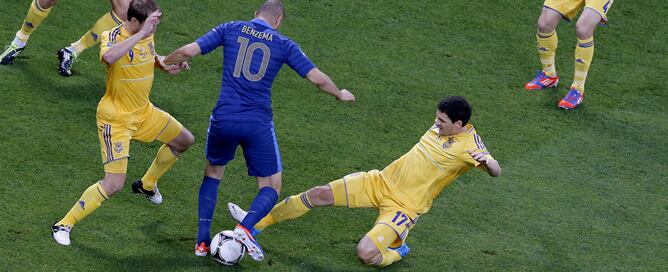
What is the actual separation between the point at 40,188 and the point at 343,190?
8.93 feet

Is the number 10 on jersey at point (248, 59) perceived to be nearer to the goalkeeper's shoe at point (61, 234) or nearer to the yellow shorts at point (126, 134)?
the yellow shorts at point (126, 134)

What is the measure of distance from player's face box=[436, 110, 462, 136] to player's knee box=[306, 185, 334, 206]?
3.49 ft

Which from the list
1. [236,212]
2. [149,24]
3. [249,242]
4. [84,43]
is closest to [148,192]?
[236,212]

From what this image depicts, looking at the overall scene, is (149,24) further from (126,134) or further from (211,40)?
(126,134)

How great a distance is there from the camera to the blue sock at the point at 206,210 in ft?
28.0

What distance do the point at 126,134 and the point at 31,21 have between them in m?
3.67

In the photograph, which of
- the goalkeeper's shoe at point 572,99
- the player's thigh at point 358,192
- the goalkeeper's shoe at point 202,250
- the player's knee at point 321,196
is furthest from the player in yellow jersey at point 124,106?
the goalkeeper's shoe at point 572,99

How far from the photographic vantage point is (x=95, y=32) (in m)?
11.6

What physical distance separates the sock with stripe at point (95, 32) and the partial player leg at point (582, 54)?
515cm

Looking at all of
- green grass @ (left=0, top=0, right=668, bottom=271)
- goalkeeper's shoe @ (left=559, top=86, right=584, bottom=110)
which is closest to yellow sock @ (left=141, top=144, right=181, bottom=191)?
green grass @ (left=0, top=0, right=668, bottom=271)

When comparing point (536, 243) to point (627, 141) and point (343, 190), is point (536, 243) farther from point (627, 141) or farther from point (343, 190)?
point (627, 141)

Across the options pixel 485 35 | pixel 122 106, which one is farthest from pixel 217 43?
pixel 485 35

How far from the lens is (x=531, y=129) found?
38.4 ft

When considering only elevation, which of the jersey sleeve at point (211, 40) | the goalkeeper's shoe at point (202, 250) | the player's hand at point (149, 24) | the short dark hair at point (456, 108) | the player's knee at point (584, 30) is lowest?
the goalkeeper's shoe at point (202, 250)
